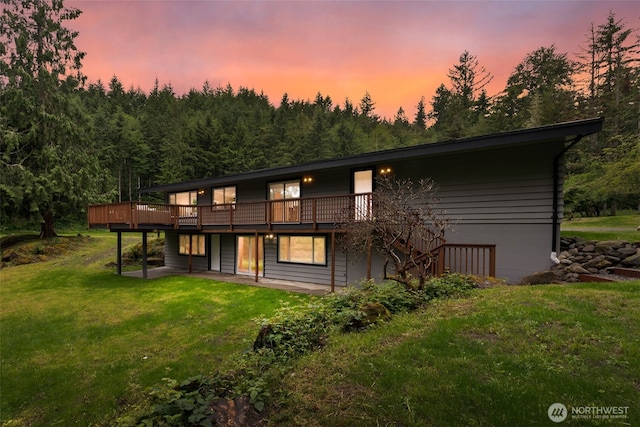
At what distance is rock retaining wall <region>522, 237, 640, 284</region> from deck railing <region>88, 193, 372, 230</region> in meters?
4.95

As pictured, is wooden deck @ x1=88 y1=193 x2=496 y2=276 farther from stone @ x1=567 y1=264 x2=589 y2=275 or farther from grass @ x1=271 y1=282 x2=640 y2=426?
grass @ x1=271 y1=282 x2=640 y2=426

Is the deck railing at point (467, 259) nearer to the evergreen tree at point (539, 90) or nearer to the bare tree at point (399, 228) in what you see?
the bare tree at point (399, 228)

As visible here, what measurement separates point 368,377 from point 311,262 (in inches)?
353

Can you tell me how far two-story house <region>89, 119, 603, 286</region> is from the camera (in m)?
8.10

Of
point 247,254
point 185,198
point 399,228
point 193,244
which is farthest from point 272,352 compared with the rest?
point 185,198

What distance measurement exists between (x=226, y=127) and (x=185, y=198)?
2778cm

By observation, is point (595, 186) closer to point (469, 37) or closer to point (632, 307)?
point (469, 37)

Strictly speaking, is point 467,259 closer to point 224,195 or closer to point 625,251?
point 625,251

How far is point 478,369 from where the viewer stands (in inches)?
127

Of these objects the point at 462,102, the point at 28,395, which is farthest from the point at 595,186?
the point at 462,102

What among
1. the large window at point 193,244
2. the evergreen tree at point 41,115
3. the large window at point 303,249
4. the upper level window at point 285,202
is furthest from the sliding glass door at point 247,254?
the evergreen tree at point 41,115

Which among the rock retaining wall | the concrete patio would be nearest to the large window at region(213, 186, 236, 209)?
the concrete patio
